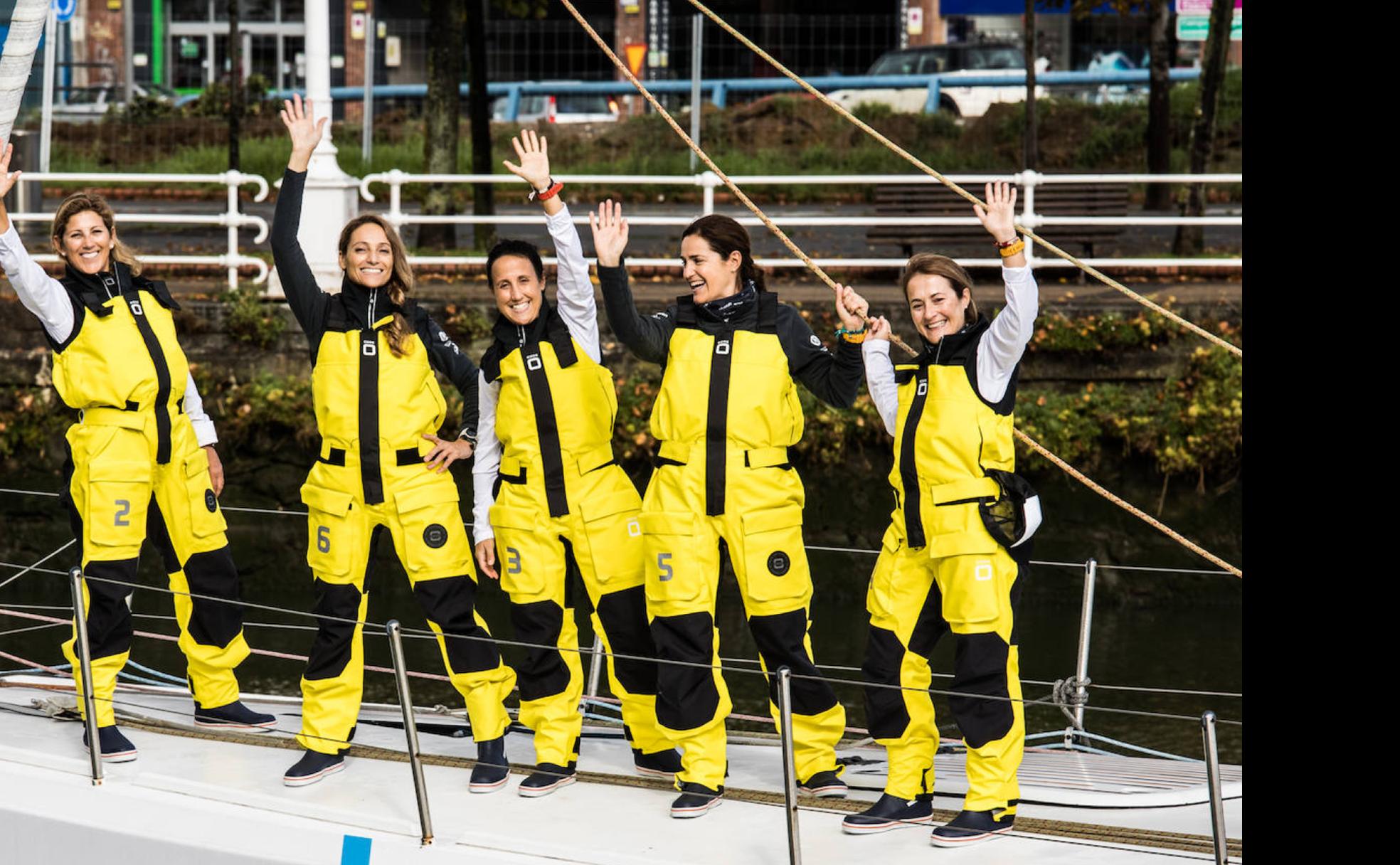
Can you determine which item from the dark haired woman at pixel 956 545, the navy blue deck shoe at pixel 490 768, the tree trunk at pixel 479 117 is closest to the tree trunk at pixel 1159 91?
the tree trunk at pixel 479 117

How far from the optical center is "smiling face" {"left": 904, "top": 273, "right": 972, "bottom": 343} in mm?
4809

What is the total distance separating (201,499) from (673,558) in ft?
6.11

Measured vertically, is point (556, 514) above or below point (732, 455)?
below

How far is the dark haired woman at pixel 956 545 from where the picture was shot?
15.3 ft

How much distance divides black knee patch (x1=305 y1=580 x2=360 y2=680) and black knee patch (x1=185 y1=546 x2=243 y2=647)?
1.61ft

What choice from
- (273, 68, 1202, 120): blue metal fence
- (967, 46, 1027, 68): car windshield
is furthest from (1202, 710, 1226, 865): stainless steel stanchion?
(967, 46, 1027, 68): car windshield

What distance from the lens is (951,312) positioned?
482 centimetres

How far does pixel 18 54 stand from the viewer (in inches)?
243

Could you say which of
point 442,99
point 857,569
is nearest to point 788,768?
point 857,569

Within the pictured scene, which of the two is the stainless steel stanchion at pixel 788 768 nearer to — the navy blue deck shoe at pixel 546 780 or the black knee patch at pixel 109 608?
the navy blue deck shoe at pixel 546 780

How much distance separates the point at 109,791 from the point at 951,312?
307 centimetres

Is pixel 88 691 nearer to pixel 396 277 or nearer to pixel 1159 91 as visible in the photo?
pixel 396 277
